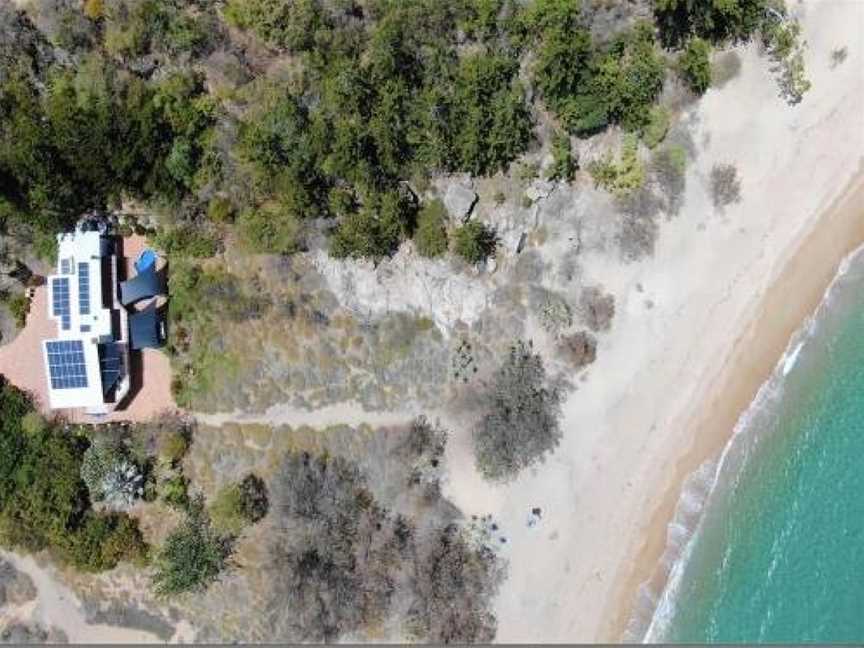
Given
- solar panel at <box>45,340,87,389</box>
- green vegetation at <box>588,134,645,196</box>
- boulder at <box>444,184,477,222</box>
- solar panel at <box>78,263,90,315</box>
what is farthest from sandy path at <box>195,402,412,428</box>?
green vegetation at <box>588,134,645,196</box>

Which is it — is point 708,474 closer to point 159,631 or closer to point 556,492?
point 556,492

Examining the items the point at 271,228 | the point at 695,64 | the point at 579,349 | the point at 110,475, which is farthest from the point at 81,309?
the point at 695,64

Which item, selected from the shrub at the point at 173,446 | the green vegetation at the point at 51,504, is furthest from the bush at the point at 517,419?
the green vegetation at the point at 51,504

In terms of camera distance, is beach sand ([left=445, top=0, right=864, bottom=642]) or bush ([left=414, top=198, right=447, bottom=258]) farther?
beach sand ([left=445, top=0, right=864, bottom=642])

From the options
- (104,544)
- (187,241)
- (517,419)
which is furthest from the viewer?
(517,419)

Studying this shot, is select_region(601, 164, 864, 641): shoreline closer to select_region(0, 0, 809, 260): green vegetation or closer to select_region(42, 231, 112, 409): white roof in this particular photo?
select_region(0, 0, 809, 260): green vegetation

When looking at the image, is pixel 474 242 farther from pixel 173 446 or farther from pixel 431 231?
pixel 173 446

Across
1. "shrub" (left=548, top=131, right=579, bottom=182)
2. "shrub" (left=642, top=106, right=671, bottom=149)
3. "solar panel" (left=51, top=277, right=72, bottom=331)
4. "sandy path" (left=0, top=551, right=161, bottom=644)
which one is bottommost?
"sandy path" (left=0, top=551, right=161, bottom=644)

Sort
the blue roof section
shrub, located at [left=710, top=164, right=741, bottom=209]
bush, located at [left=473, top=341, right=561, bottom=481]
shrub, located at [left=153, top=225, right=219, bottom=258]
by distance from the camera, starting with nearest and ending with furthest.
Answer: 1. the blue roof section
2. shrub, located at [left=153, top=225, right=219, bottom=258]
3. bush, located at [left=473, top=341, right=561, bottom=481]
4. shrub, located at [left=710, top=164, right=741, bottom=209]
